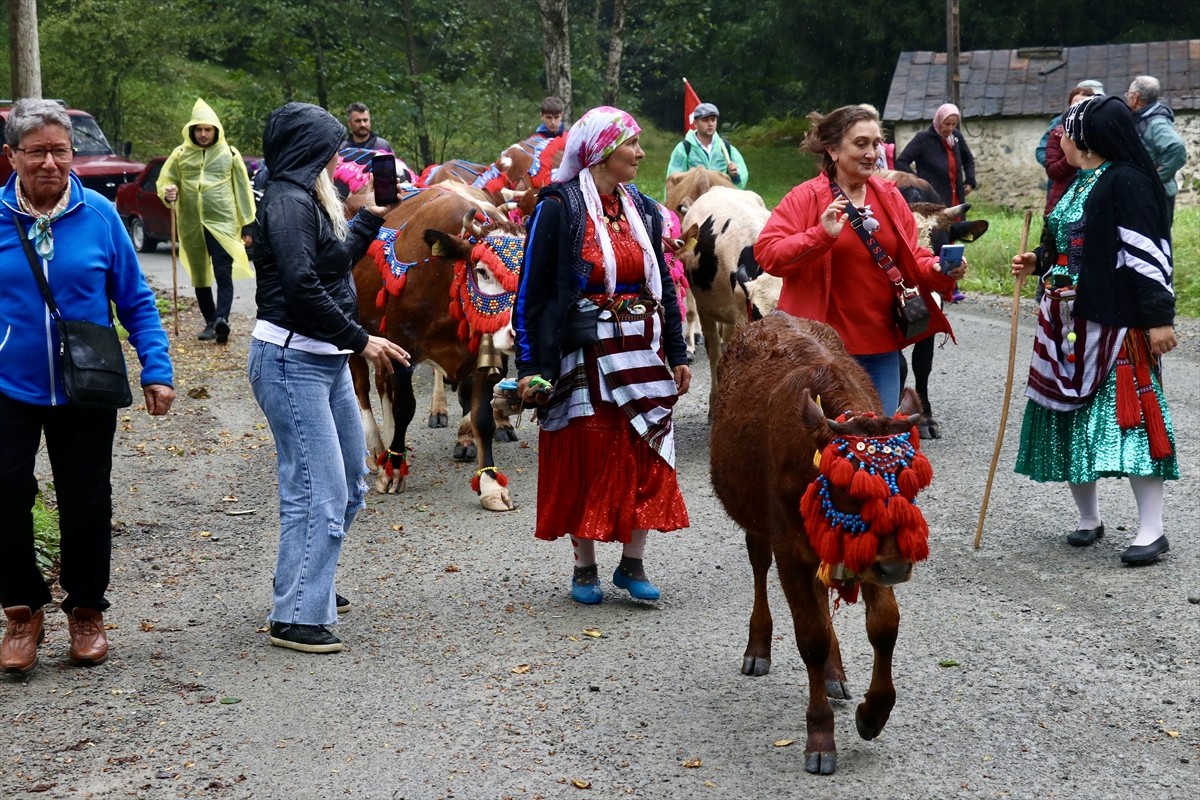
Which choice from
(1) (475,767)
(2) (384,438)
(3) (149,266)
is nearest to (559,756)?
(1) (475,767)

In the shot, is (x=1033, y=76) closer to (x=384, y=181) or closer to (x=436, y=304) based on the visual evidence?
(x=436, y=304)

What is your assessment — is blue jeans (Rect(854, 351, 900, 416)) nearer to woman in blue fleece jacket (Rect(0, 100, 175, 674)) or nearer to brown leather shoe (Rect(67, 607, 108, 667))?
woman in blue fleece jacket (Rect(0, 100, 175, 674))

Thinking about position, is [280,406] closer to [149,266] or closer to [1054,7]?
[149,266]

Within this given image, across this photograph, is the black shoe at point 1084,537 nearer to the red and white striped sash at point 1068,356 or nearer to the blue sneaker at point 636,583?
the red and white striped sash at point 1068,356

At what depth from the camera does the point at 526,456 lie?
9578 millimetres

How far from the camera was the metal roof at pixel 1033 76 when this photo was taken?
28.9 metres

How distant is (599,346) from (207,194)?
8802mm

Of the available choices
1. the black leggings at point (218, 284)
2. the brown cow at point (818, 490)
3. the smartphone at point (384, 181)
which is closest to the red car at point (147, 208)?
the black leggings at point (218, 284)

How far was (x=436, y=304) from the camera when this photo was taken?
8.54 metres

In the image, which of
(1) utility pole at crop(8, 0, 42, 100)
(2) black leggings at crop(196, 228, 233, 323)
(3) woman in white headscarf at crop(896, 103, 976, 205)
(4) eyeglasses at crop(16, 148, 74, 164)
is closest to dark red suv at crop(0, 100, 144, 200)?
(2) black leggings at crop(196, 228, 233, 323)

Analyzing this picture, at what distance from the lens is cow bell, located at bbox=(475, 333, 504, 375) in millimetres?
8062

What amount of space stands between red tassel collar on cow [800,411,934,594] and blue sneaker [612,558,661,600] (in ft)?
7.23

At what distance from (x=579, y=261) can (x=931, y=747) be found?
252cm

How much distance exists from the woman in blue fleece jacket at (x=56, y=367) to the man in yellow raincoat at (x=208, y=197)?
8.44 m
